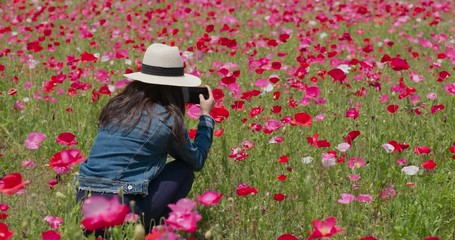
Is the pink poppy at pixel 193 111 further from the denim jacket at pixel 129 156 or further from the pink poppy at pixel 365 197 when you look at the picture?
the pink poppy at pixel 365 197

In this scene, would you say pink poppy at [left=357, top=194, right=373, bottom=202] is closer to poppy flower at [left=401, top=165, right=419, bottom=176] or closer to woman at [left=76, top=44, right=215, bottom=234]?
poppy flower at [left=401, top=165, right=419, bottom=176]

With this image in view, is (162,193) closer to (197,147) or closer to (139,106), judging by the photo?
(197,147)

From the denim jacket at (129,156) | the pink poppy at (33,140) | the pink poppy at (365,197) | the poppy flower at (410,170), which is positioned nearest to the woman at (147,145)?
the denim jacket at (129,156)

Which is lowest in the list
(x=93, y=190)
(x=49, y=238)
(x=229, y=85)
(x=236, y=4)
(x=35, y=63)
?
(x=236, y=4)

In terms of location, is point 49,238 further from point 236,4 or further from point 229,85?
point 236,4

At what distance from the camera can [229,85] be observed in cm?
424

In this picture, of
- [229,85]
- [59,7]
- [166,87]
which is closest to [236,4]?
[59,7]

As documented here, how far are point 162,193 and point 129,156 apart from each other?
234 mm

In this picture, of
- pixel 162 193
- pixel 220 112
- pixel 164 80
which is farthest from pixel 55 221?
pixel 220 112

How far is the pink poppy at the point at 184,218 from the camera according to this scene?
1.85 m

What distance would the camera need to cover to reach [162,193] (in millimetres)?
2752

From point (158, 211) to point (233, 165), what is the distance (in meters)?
0.89

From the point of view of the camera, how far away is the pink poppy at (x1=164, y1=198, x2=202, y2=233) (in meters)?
1.85

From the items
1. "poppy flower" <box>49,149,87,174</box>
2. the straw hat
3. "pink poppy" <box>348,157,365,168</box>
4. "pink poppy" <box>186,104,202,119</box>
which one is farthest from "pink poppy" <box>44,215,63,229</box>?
"pink poppy" <box>186,104,202,119</box>
